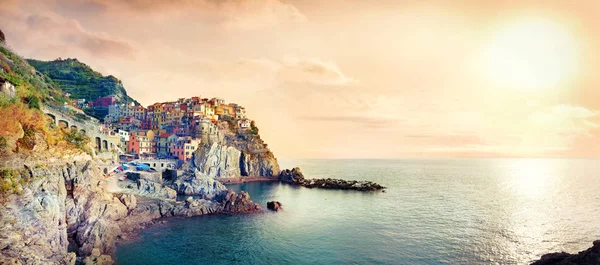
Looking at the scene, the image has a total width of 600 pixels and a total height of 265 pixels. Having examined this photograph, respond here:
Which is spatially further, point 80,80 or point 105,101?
point 80,80

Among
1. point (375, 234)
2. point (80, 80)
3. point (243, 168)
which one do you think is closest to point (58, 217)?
point (375, 234)

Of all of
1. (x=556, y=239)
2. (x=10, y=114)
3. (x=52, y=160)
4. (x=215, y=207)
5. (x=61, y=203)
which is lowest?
(x=556, y=239)

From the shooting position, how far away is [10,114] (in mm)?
31844

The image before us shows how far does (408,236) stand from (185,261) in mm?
28994

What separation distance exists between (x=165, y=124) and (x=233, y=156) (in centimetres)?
2967

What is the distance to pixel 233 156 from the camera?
94250 mm

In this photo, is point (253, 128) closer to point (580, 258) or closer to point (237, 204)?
point (237, 204)

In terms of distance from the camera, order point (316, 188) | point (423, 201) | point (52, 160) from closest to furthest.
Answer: point (52, 160) < point (423, 201) < point (316, 188)

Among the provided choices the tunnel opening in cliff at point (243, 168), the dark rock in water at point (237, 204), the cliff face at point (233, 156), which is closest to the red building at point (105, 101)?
the cliff face at point (233, 156)

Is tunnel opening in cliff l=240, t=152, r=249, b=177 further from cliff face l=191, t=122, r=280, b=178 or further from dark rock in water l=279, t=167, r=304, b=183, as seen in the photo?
dark rock in water l=279, t=167, r=304, b=183

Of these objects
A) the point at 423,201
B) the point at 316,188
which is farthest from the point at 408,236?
the point at 316,188

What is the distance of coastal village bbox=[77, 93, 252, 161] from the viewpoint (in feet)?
284

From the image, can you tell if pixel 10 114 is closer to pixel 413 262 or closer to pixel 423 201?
pixel 413 262

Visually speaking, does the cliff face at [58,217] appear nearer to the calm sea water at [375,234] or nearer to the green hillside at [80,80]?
the calm sea water at [375,234]
